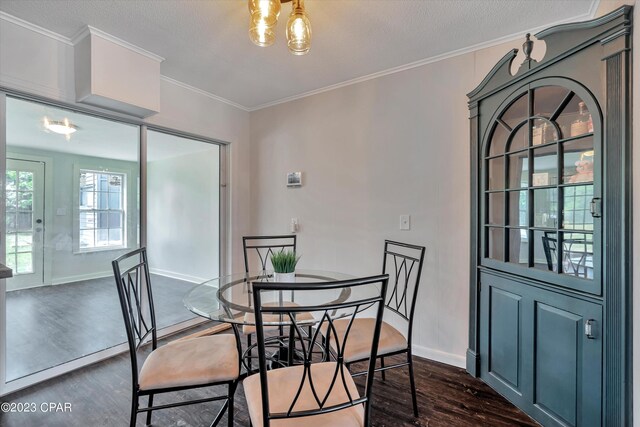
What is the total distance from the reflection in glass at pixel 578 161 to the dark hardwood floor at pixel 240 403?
1418 millimetres

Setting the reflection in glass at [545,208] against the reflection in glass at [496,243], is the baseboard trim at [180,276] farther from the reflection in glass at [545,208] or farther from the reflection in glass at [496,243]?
the reflection in glass at [545,208]

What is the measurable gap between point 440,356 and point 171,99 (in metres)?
3.31

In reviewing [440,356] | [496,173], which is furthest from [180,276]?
[496,173]

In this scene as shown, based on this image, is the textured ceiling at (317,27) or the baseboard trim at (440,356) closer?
the textured ceiling at (317,27)

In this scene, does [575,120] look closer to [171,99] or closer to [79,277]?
[171,99]

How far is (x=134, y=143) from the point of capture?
2.72m

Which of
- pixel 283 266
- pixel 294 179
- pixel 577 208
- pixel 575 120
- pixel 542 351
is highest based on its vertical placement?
pixel 575 120

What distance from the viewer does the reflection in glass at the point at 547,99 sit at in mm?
1605

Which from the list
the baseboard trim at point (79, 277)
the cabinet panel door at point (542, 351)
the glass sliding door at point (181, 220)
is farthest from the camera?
the glass sliding door at point (181, 220)

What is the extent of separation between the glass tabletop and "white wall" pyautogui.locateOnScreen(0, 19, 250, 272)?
1.30 m

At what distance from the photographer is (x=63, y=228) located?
2.33m

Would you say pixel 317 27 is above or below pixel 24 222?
above

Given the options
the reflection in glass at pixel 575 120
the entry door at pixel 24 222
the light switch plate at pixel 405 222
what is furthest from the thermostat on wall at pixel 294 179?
the reflection in glass at pixel 575 120

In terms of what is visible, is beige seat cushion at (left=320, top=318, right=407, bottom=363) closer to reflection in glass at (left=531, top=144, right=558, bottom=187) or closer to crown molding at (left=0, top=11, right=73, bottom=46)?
reflection in glass at (left=531, top=144, right=558, bottom=187)
